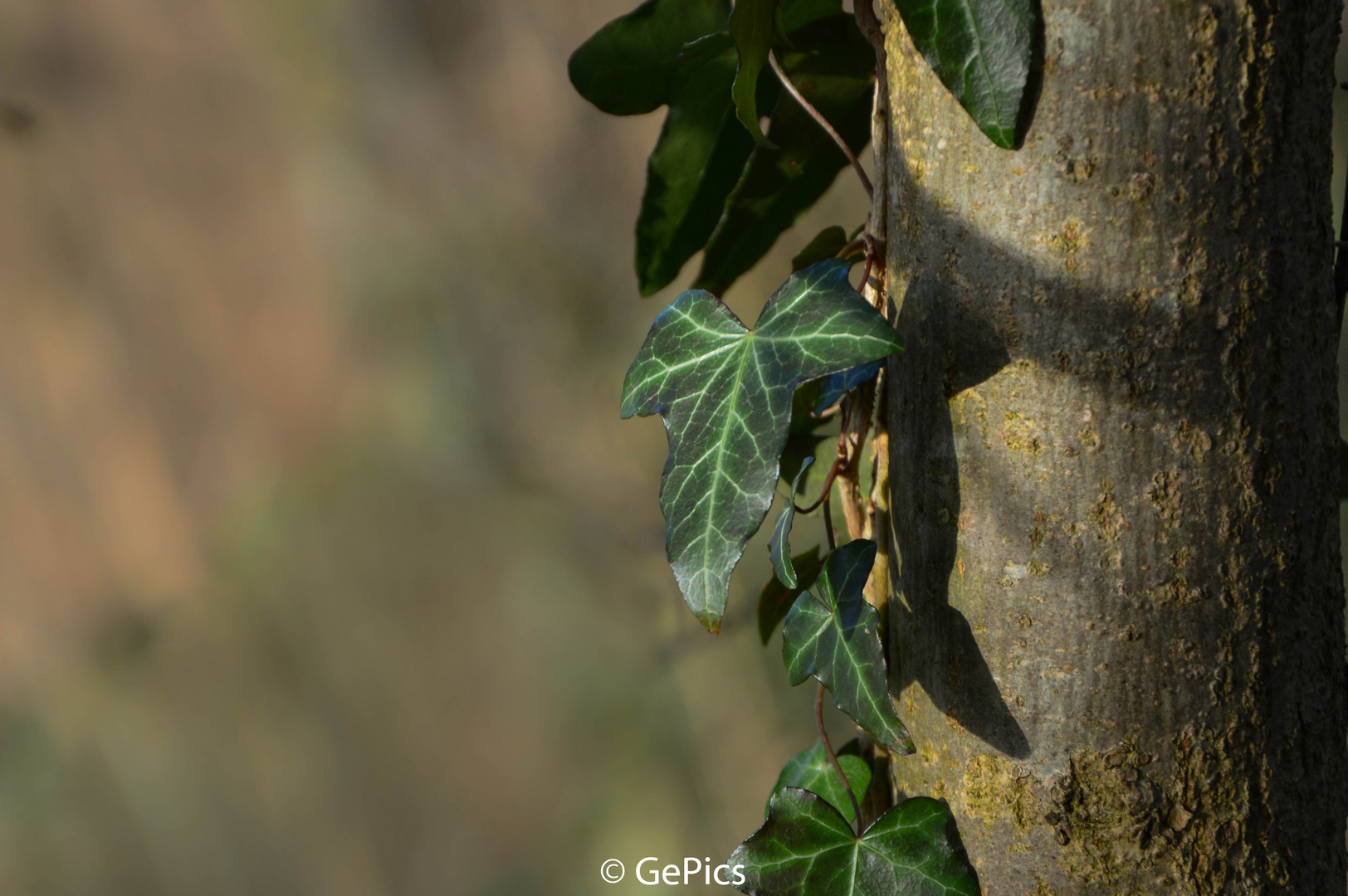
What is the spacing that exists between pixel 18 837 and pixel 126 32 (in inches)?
49.9

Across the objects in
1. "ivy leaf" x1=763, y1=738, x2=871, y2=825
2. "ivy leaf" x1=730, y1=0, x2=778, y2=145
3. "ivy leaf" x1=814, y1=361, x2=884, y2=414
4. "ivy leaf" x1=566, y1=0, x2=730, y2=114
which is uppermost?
"ivy leaf" x1=566, y1=0, x2=730, y2=114

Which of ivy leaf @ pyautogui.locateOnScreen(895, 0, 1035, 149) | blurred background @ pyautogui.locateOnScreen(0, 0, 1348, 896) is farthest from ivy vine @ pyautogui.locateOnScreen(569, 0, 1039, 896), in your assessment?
blurred background @ pyautogui.locateOnScreen(0, 0, 1348, 896)

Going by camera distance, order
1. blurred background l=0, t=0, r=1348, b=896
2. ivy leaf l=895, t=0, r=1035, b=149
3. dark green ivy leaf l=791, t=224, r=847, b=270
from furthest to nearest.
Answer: blurred background l=0, t=0, r=1348, b=896 < dark green ivy leaf l=791, t=224, r=847, b=270 < ivy leaf l=895, t=0, r=1035, b=149

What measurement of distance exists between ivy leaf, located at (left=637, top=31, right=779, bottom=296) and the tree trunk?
22 centimetres

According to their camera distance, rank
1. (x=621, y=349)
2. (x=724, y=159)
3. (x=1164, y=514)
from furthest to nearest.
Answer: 1. (x=621, y=349)
2. (x=724, y=159)
3. (x=1164, y=514)

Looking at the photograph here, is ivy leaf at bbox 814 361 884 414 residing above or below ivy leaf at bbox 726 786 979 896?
above

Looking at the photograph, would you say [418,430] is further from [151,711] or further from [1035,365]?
[1035,365]

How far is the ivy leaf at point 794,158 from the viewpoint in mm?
603

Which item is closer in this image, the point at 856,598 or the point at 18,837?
the point at 856,598

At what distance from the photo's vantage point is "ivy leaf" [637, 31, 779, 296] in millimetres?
612

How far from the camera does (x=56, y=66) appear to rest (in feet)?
4.01

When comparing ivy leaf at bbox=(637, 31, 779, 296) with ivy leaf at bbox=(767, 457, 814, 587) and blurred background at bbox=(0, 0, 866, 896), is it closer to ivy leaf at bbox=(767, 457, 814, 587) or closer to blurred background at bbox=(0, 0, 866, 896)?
ivy leaf at bbox=(767, 457, 814, 587)

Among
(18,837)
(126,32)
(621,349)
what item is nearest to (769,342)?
(621,349)

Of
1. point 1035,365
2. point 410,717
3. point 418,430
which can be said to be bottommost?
point 410,717
